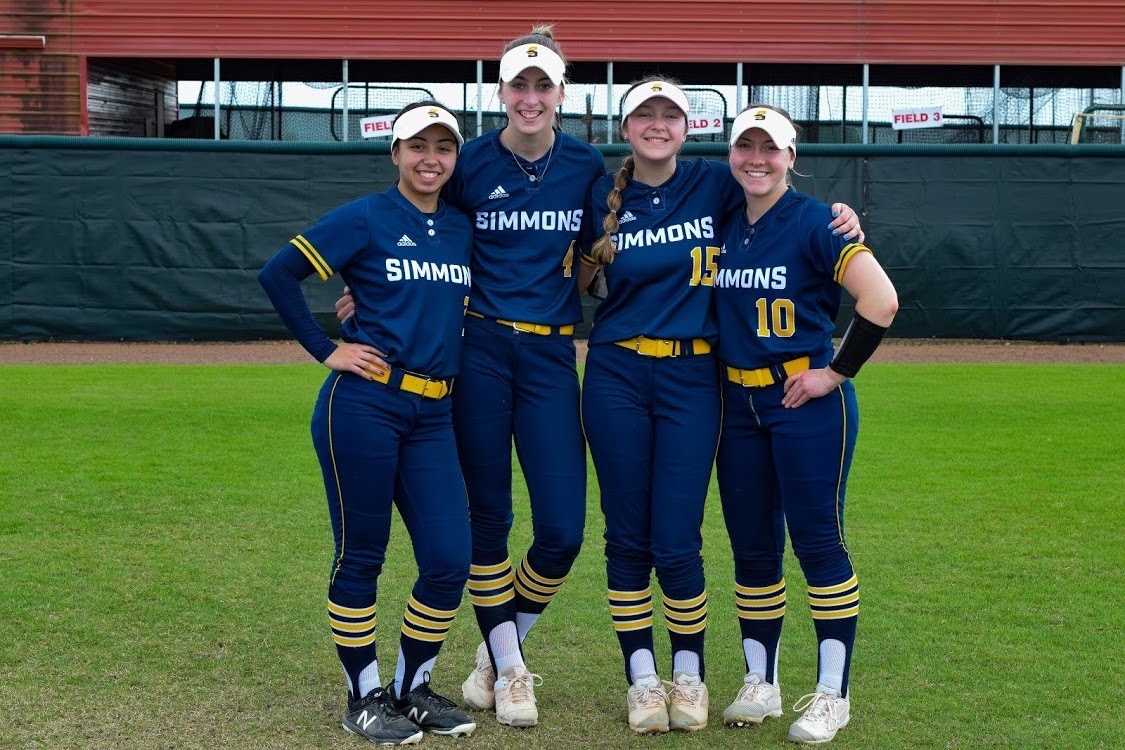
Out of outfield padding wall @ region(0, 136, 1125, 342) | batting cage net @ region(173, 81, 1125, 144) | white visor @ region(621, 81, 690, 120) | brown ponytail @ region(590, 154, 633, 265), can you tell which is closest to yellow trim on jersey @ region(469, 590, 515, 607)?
brown ponytail @ region(590, 154, 633, 265)

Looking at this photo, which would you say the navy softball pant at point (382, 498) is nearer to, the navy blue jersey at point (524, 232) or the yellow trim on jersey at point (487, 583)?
the yellow trim on jersey at point (487, 583)

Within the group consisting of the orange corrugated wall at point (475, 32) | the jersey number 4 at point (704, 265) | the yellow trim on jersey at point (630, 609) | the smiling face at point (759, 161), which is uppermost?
the orange corrugated wall at point (475, 32)

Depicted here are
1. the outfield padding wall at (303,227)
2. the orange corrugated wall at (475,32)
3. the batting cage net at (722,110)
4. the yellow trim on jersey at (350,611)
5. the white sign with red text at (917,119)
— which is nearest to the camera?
the yellow trim on jersey at (350,611)

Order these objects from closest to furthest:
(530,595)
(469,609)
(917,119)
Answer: (530,595) → (469,609) → (917,119)

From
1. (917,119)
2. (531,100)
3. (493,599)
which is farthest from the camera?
(917,119)

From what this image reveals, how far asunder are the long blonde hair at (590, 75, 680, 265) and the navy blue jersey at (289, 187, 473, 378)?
1.37ft

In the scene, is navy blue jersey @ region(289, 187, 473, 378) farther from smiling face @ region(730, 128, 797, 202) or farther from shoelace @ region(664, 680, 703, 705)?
shoelace @ region(664, 680, 703, 705)

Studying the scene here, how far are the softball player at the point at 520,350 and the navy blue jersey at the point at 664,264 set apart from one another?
0.16 m

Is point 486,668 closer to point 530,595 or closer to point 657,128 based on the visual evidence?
point 530,595

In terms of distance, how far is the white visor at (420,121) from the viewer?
12.2 ft

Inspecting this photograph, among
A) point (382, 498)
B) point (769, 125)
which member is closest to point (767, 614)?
point (382, 498)

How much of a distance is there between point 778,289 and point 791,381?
275mm

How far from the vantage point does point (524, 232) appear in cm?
390

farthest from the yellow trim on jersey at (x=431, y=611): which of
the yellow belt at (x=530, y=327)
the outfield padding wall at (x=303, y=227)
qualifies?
the outfield padding wall at (x=303, y=227)
